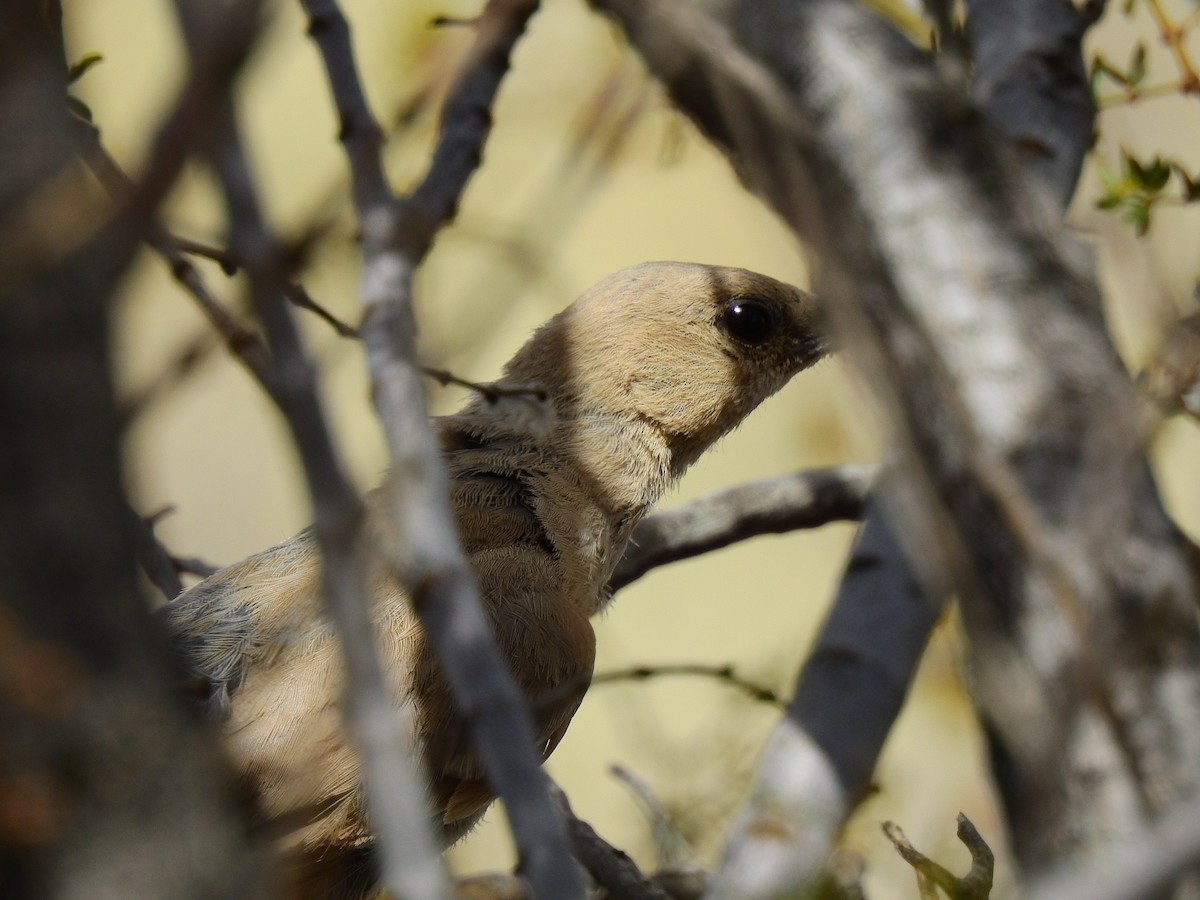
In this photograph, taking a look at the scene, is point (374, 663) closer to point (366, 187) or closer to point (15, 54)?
point (15, 54)

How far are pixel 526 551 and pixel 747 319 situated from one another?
2.74 feet

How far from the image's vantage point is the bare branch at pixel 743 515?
3.38 m

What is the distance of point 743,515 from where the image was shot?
11.2 ft

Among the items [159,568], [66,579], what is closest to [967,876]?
[66,579]

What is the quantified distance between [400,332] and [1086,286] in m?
1.37

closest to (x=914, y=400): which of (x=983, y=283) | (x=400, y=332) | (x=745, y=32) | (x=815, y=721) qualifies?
(x=983, y=283)

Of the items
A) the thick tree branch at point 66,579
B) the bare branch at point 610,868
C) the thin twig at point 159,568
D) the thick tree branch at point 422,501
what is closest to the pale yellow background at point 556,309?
the thick tree branch at point 422,501

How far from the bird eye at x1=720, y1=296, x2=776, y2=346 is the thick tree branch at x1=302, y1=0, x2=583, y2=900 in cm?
98

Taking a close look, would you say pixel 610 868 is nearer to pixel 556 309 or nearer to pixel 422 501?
pixel 556 309

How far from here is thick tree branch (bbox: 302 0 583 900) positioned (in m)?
1.21

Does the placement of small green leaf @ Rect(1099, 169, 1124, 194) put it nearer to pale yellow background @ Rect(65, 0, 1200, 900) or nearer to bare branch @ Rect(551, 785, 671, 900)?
pale yellow background @ Rect(65, 0, 1200, 900)

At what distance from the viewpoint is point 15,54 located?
0.98 metres

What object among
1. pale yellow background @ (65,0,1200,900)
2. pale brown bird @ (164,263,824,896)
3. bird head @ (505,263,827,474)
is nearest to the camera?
pale brown bird @ (164,263,824,896)

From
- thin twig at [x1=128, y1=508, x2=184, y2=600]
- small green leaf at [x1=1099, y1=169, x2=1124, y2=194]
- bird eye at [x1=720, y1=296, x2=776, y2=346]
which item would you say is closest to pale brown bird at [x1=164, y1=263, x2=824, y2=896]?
bird eye at [x1=720, y1=296, x2=776, y2=346]
